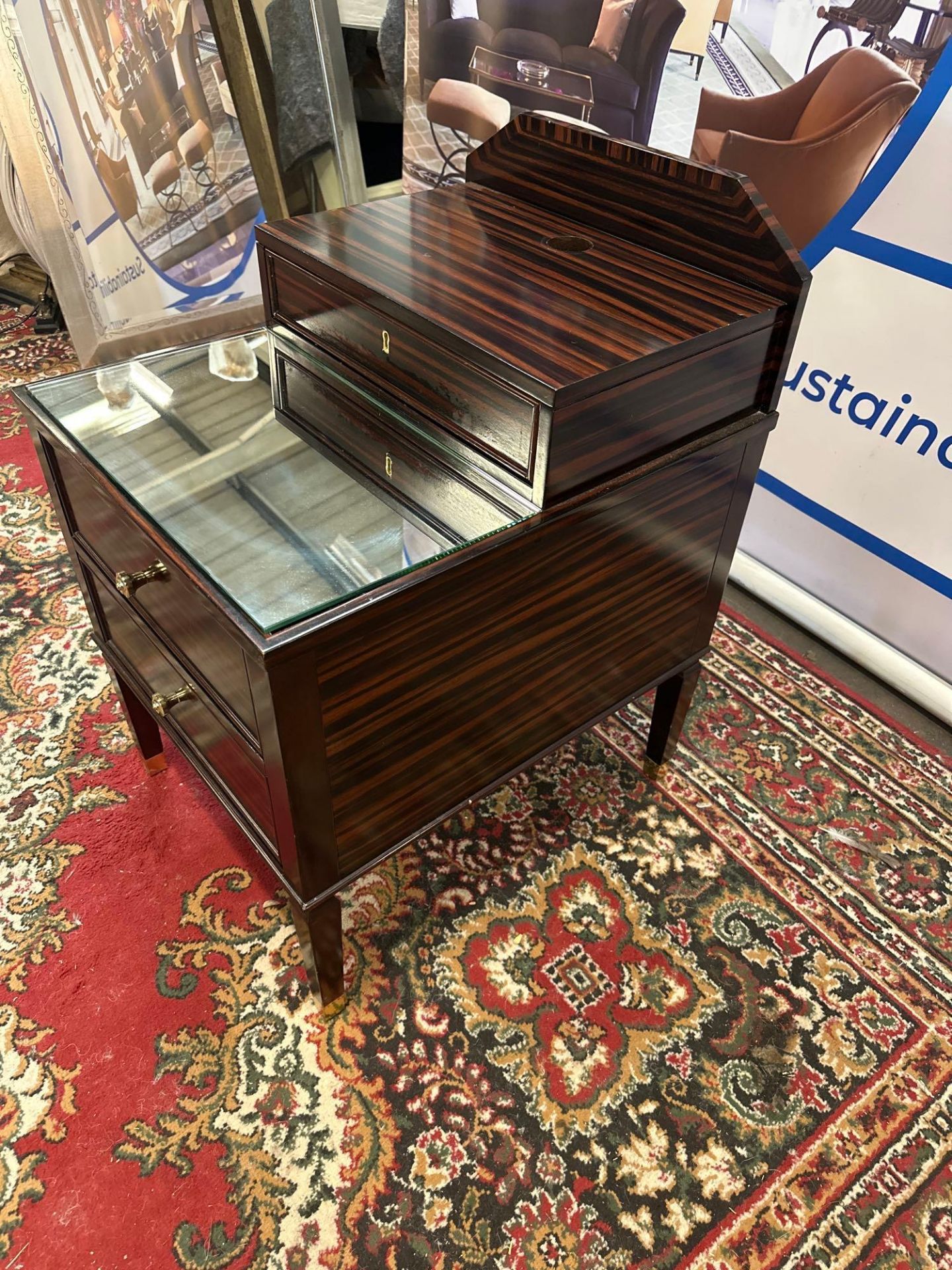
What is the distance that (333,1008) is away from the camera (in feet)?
4.00

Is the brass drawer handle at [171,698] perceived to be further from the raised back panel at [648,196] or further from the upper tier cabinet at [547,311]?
the raised back panel at [648,196]

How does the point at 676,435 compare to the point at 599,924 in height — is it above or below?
above

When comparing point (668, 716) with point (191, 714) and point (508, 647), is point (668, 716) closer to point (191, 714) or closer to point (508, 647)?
point (508, 647)

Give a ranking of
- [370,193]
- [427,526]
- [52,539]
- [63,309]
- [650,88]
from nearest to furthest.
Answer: [427,526] → [650,88] → [52,539] → [370,193] → [63,309]

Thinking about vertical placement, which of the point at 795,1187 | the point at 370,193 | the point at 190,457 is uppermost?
the point at 190,457

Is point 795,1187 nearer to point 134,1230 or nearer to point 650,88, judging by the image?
point 134,1230

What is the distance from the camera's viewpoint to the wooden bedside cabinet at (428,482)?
0.88 m

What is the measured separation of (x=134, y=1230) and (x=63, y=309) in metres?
2.45

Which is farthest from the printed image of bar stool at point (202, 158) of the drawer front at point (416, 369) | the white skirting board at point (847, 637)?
the white skirting board at point (847, 637)

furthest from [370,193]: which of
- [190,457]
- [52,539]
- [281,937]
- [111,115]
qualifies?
[281,937]

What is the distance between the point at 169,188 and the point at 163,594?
6.49 feet

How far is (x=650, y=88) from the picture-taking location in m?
1.59

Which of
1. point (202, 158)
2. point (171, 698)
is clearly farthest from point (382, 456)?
point (202, 158)

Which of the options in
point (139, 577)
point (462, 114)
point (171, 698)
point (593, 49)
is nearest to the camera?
point (139, 577)
